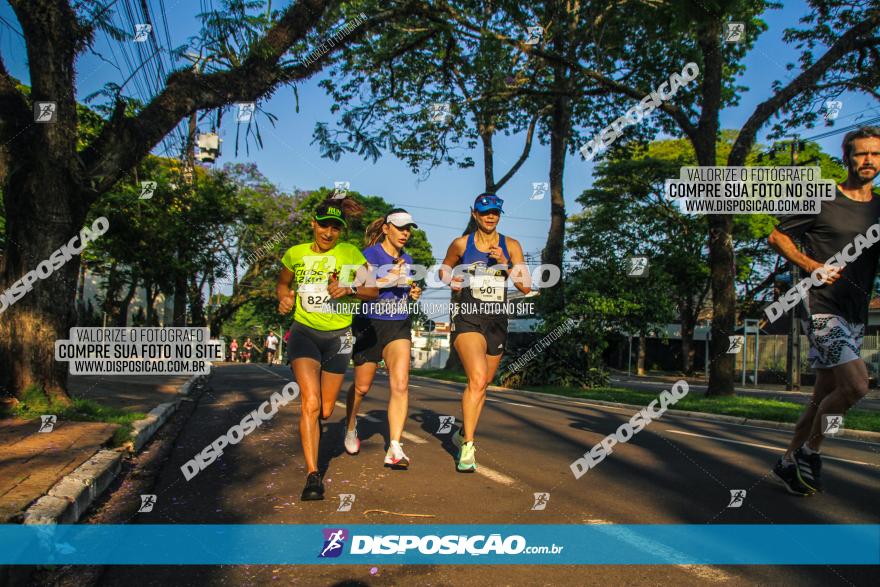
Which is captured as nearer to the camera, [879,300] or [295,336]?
[295,336]

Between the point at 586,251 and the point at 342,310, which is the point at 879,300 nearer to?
the point at 586,251

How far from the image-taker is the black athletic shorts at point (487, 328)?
17.7 ft

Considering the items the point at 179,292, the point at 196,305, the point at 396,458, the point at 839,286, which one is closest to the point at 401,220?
the point at 396,458

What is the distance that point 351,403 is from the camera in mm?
5996

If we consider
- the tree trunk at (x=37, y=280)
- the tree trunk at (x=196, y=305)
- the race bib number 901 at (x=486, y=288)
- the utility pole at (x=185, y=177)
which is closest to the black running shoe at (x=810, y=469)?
the race bib number 901 at (x=486, y=288)

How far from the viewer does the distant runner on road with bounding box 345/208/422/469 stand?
17.2 ft

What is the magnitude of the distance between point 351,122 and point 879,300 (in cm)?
3253

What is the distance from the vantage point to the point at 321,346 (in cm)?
502

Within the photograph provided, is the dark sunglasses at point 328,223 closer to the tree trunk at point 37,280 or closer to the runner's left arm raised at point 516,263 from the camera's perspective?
the runner's left arm raised at point 516,263

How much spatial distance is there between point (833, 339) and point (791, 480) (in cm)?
108

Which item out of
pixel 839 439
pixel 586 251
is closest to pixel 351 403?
pixel 839 439

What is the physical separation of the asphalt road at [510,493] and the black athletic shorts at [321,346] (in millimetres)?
883

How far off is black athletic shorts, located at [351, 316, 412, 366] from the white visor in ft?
2.60

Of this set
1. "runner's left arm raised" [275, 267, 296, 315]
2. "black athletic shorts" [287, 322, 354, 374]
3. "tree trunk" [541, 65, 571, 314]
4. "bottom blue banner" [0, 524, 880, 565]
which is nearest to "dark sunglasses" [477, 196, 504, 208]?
"black athletic shorts" [287, 322, 354, 374]
